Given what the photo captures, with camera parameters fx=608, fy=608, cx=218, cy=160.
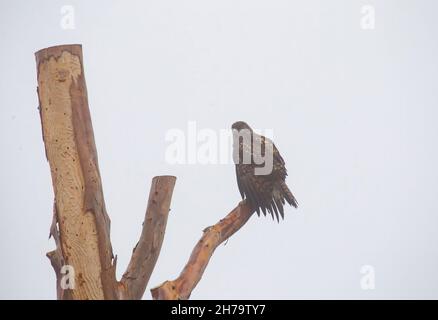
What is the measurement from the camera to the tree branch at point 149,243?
22.8 feet

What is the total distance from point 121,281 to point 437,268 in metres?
20.9

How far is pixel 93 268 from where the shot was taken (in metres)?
6.68

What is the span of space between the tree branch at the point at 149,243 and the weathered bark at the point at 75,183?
17mm

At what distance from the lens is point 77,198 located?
22.1 feet

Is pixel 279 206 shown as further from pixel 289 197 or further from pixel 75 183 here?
pixel 75 183

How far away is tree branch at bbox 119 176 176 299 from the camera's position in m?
6.96

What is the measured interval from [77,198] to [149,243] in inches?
39.1

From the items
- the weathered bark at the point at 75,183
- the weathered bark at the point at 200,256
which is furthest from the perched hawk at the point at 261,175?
the weathered bark at the point at 75,183

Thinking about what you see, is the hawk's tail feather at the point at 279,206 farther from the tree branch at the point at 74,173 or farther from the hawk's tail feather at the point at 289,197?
the tree branch at the point at 74,173

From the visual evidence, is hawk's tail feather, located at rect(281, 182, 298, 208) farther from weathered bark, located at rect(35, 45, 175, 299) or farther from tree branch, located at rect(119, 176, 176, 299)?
weathered bark, located at rect(35, 45, 175, 299)

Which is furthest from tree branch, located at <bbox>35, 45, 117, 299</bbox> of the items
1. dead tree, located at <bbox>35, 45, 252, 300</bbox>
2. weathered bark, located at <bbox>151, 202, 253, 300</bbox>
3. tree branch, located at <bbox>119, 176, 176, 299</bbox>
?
weathered bark, located at <bbox>151, 202, 253, 300</bbox>

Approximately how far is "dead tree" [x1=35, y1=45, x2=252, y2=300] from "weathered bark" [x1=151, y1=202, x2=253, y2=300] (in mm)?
11
